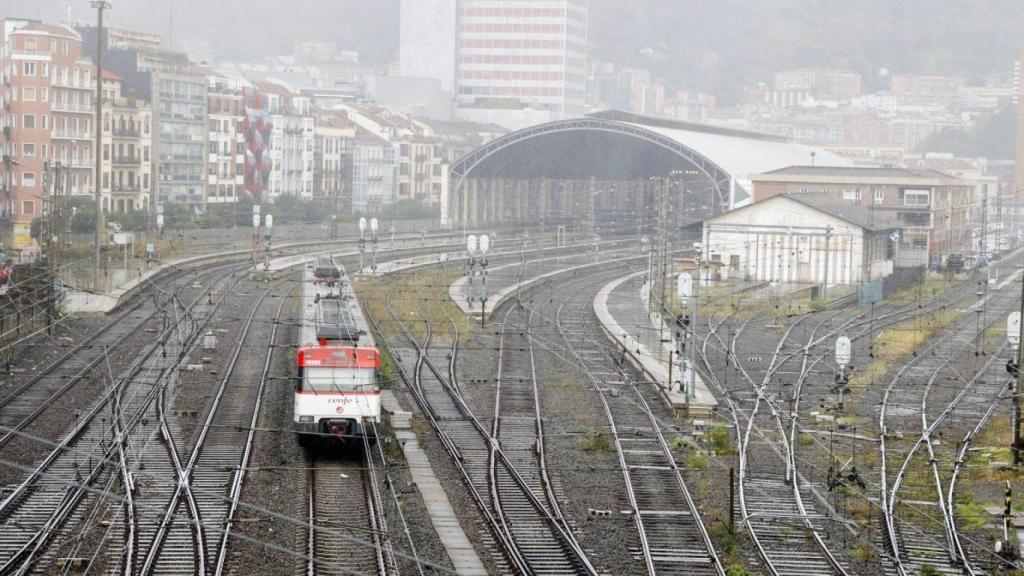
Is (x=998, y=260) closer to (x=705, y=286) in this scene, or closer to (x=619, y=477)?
(x=705, y=286)

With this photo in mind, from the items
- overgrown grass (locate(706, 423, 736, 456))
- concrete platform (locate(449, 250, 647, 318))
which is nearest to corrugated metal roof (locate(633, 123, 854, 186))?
concrete platform (locate(449, 250, 647, 318))

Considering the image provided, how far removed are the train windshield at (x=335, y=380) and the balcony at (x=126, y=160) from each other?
4160cm

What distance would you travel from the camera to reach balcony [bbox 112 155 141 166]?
5559cm

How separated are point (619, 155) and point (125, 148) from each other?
19.6 meters

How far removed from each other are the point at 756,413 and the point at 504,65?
91351mm

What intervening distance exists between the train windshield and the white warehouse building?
1036 inches

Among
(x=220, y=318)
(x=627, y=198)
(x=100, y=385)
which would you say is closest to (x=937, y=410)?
(x=100, y=385)

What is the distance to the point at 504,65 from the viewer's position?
11006cm

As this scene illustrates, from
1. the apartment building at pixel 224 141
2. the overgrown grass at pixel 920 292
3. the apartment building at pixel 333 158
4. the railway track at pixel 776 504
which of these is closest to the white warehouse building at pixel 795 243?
the overgrown grass at pixel 920 292

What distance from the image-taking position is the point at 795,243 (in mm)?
42625

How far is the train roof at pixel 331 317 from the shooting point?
16891mm

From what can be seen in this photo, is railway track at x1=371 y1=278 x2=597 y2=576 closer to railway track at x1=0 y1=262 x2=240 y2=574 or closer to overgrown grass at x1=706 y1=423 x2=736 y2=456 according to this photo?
overgrown grass at x1=706 y1=423 x2=736 y2=456

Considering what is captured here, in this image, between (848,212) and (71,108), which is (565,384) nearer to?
(848,212)

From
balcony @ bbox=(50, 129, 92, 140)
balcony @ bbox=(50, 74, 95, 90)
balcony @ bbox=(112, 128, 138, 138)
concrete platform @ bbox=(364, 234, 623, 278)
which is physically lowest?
concrete platform @ bbox=(364, 234, 623, 278)
